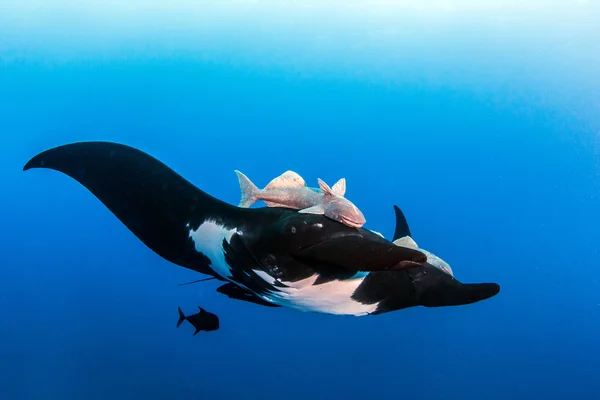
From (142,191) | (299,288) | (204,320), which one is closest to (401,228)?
(299,288)

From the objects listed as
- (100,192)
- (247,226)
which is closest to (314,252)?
(247,226)

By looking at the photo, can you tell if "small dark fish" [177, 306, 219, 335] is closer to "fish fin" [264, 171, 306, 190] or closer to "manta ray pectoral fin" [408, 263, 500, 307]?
"fish fin" [264, 171, 306, 190]

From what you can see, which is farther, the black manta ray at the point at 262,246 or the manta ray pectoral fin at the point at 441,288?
the manta ray pectoral fin at the point at 441,288

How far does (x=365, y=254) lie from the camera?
1.58m

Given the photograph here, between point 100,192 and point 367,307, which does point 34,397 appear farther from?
point 367,307

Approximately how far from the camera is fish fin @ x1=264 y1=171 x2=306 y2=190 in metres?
2.15

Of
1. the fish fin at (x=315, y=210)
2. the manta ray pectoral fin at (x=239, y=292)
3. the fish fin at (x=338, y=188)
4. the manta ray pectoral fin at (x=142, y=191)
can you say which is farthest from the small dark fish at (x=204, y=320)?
the fish fin at (x=315, y=210)

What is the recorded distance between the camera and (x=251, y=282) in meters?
2.05

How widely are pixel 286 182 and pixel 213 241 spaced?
1.50 ft

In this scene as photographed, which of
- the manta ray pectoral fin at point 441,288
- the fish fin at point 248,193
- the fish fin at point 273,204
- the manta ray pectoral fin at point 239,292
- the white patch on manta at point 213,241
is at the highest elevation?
the fish fin at point 248,193

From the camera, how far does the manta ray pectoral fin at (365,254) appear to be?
155cm

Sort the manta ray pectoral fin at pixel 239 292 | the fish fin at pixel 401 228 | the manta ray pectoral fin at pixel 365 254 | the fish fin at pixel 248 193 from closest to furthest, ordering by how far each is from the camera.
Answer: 1. the manta ray pectoral fin at pixel 365 254
2. the fish fin at pixel 248 193
3. the manta ray pectoral fin at pixel 239 292
4. the fish fin at pixel 401 228

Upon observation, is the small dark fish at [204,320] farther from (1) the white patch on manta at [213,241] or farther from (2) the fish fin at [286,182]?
(2) the fish fin at [286,182]

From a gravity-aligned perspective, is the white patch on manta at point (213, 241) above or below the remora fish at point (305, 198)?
below
